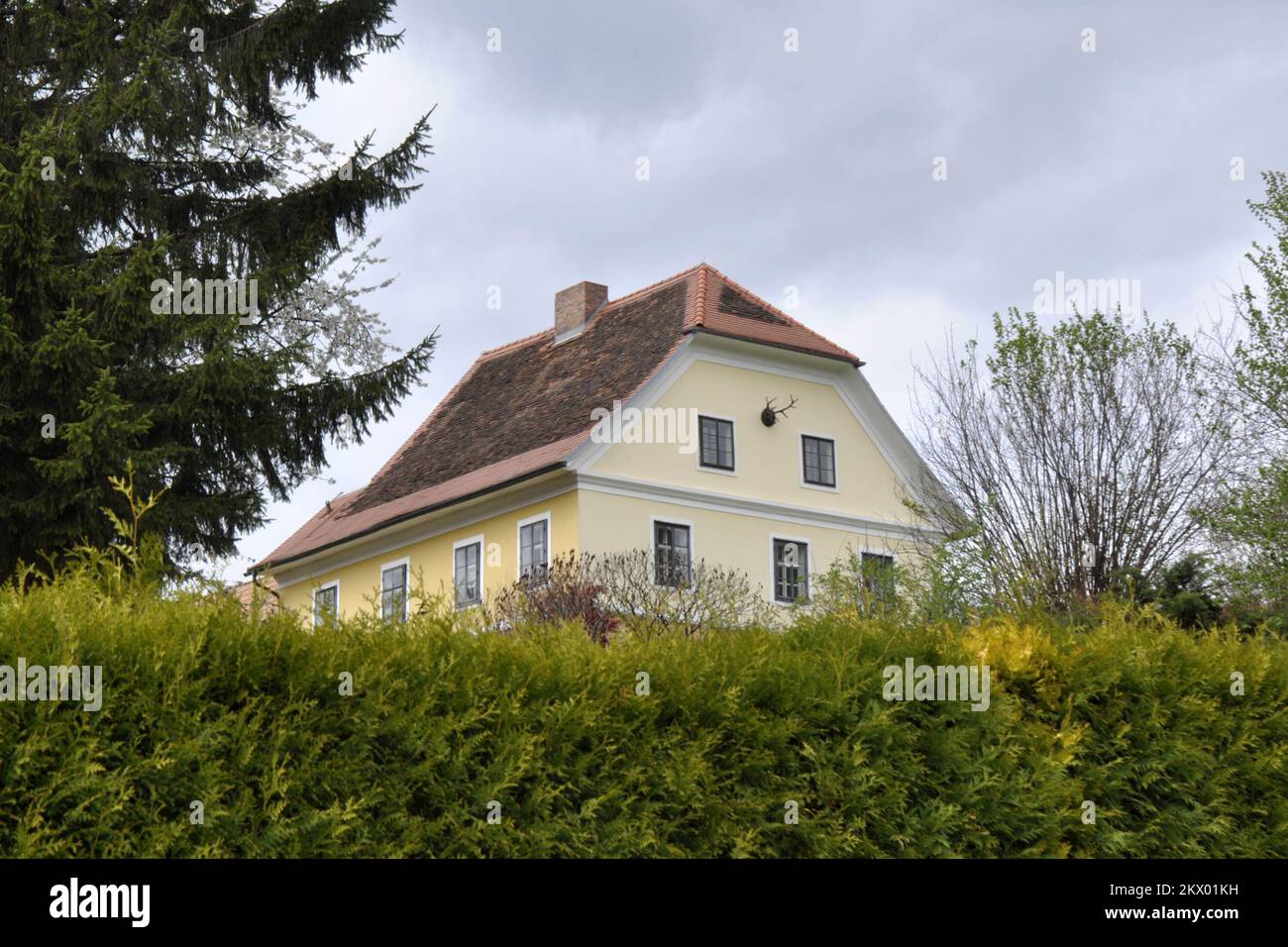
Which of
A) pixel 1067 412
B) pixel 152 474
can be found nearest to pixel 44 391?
pixel 152 474

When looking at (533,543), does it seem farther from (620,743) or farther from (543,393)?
(620,743)

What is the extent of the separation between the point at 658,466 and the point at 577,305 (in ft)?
23.3

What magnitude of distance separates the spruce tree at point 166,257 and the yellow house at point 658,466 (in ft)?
32.9

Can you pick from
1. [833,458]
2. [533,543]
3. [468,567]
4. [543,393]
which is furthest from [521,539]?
[833,458]

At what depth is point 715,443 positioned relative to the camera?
100 ft

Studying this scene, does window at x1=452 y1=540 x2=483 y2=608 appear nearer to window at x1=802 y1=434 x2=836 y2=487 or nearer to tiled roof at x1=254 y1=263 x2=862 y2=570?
tiled roof at x1=254 y1=263 x2=862 y2=570

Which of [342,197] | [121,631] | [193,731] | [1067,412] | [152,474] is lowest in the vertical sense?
[193,731]

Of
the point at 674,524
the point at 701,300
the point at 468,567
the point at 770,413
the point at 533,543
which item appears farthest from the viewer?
the point at 770,413

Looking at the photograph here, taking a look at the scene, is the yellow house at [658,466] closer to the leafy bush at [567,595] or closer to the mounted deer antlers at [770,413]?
the mounted deer antlers at [770,413]

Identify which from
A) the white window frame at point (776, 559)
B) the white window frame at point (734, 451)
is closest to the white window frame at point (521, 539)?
the white window frame at point (734, 451)
